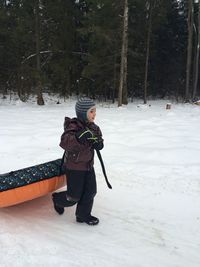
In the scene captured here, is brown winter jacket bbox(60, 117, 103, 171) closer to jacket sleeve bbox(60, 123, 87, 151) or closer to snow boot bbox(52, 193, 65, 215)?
jacket sleeve bbox(60, 123, 87, 151)

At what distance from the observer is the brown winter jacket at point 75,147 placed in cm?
455

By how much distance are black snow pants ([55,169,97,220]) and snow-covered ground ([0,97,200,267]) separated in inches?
8.3

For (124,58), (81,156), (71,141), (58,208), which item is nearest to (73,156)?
(81,156)

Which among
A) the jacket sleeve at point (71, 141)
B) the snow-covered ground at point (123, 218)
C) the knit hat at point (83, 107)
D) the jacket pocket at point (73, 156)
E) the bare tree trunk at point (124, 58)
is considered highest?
the bare tree trunk at point (124, 58)

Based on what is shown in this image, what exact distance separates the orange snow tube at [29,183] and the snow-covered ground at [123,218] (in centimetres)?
27

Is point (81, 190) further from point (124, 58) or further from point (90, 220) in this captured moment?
point (124, 58)

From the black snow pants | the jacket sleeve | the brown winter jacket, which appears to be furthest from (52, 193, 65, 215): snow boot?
the jacket sleeve

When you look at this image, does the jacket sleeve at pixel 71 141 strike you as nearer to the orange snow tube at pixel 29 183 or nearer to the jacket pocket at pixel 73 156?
the jacket pocket at pixel 73 156

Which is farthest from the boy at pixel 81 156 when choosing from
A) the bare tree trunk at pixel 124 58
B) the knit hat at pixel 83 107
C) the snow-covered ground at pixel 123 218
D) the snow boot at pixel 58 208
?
the bare tree trunk at pixel 124 58

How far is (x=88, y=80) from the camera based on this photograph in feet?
81.0

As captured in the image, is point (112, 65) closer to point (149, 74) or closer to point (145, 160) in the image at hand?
point (149, 74)

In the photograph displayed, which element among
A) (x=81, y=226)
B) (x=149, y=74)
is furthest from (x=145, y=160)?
(x=149, y=74)

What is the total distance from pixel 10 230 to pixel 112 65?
725 inches

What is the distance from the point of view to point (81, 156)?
4.65 m
